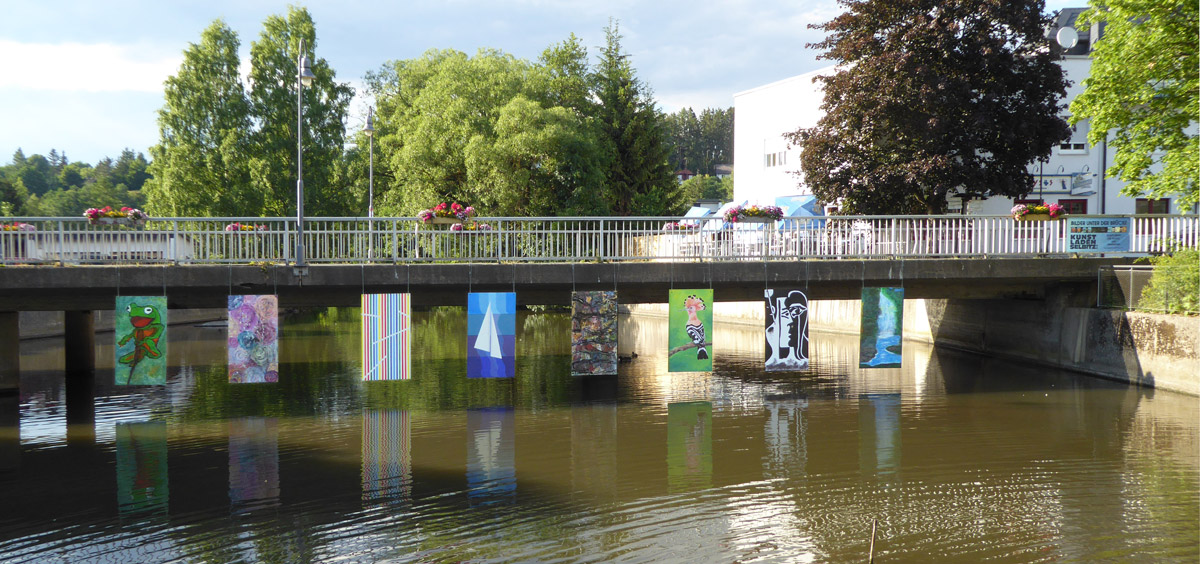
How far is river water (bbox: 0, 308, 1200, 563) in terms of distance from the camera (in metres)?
10.6

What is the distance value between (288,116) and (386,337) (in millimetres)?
25070

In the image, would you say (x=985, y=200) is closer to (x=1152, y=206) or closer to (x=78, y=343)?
(x=1152, y=206)

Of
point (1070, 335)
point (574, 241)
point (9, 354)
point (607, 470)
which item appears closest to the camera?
point (607, 470)

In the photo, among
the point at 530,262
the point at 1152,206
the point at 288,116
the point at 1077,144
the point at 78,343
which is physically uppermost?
the point at 288,116

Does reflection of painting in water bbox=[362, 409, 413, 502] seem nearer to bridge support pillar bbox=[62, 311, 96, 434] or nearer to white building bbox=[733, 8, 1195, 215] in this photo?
→ bridge support pillar bbox=[62, 311, 96, 434]

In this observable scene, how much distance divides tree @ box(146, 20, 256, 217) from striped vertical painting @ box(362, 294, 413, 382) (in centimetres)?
2219

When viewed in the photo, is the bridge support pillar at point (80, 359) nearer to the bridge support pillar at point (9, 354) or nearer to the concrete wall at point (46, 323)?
the bridge support pillar at point (9, 354)

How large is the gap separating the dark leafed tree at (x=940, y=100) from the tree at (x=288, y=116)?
77.4 ft

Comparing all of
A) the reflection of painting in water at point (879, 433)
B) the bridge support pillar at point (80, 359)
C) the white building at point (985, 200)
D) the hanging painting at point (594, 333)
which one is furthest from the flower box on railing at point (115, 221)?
the white building at point (985, 200)

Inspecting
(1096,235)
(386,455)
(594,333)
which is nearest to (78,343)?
(386,455)

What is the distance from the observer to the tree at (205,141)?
38281mm

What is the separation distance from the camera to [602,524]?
1132cm

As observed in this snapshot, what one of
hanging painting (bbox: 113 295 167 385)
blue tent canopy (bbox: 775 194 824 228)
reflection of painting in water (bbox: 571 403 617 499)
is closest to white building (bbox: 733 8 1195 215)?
blue tent canopy (bbox: 775 194 824 228)

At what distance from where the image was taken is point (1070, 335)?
79.1 ft
